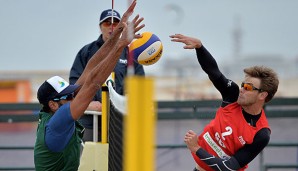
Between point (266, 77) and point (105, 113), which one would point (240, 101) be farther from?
point (105, 113)

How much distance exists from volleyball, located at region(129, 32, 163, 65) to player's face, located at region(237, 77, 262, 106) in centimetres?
149

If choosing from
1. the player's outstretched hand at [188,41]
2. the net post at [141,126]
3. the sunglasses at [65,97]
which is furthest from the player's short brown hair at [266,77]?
the net post at [141,126]

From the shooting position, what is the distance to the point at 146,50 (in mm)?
7027

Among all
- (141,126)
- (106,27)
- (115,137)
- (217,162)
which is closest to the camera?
(141,126)

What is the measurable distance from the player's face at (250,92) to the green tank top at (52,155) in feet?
4.27

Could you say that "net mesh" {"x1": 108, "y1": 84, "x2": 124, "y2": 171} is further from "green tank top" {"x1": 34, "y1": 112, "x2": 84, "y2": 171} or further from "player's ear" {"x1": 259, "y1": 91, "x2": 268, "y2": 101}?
"player's ear" {"x1": 259, "y1": 91, "x2": 268, "y2": 101}

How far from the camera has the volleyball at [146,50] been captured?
23.0ft

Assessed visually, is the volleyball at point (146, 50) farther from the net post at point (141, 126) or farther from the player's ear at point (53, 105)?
the net post at point (141, 126)

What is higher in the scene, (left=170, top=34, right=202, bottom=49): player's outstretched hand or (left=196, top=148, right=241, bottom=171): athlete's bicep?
(left=170, top=34, right=202, bottom=49): player's outstretched hand

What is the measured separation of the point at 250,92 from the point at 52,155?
155 cm

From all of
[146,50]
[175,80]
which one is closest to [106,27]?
[146,50]

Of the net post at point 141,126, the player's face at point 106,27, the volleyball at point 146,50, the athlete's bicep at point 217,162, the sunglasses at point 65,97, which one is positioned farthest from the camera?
the player's face at point 106,27

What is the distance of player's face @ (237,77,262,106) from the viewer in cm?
569

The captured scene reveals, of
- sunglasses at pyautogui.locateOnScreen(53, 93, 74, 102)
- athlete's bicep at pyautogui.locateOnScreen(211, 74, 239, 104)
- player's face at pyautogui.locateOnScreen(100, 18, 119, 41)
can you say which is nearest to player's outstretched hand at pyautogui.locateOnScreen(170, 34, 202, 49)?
athlete's bicep at pyautogui.locateOnScreen(211, 74, 239, 104)
